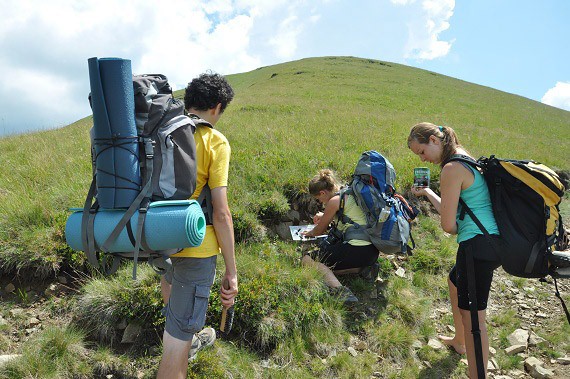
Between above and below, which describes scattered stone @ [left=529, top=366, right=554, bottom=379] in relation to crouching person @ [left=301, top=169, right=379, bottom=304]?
below

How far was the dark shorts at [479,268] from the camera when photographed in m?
3.49

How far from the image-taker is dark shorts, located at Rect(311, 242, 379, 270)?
5.10m

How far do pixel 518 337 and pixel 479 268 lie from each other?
2042 mm

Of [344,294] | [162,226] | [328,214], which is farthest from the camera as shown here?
[328,214]

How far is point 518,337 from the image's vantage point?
4.80 m

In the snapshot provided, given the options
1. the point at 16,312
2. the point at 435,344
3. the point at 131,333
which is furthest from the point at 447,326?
the point at 16,312

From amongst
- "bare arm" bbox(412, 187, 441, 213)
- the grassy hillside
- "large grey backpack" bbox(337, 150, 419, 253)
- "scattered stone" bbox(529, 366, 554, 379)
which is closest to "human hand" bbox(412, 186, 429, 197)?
"bare arm" bbox(412, 187, 441, 213)

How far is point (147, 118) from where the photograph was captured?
2623 millimetres

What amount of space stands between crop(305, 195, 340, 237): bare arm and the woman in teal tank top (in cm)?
151

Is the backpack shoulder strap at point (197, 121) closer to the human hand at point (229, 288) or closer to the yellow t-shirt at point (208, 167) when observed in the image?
the yellow t-shirt at point (208, 167)

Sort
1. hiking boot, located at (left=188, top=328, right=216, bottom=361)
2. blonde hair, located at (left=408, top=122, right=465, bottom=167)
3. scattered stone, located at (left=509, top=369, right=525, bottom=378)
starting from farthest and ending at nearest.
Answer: scattered stone, located at (left=509, top=369, right=525, bottom=378)
blonde hair, located at (left=408, top=122, right=465, bottom=167)
hiking boot, located at (left=188, top=328, right=216, bottom=361)

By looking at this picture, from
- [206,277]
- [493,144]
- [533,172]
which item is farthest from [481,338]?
[493,144]

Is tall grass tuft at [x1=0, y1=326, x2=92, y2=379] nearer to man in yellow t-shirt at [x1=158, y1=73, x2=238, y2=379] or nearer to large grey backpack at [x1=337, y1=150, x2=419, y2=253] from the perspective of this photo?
man in yellow t-shirt at [x1=158, y1=73, x2=238, y2=379]

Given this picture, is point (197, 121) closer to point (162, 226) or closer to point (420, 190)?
point (162, 226)
